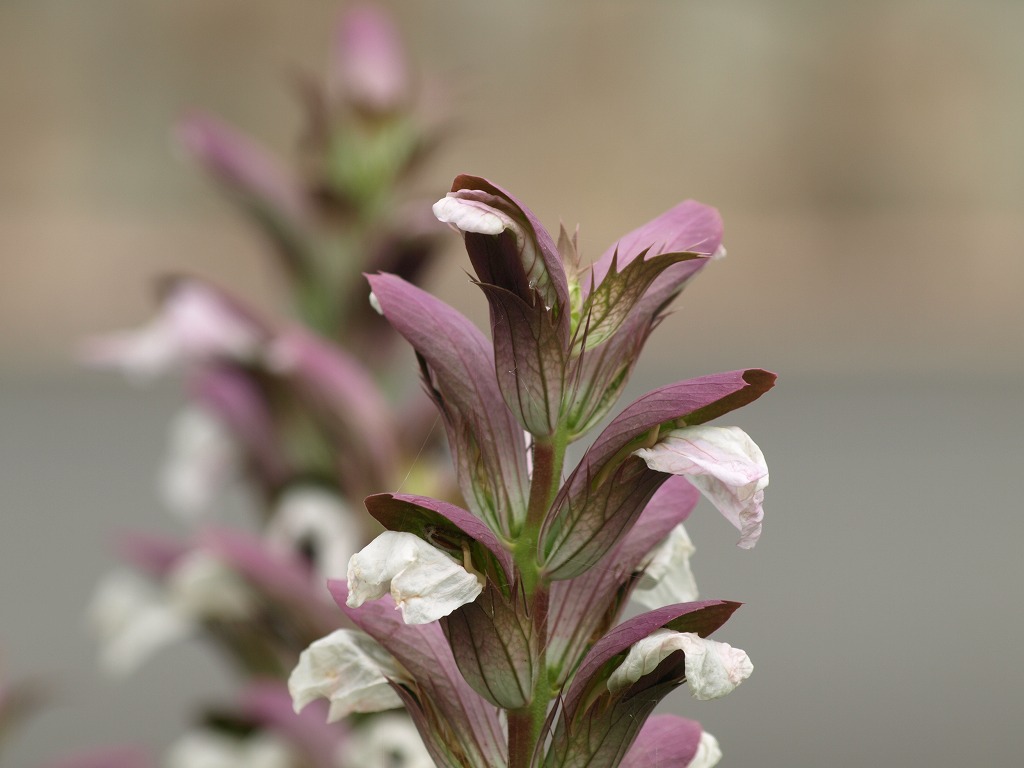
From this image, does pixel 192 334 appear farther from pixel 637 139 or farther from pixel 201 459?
pixel 637 139

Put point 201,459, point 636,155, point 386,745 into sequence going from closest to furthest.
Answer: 1. point 386,745
2. point 201,459
3. point 636,155

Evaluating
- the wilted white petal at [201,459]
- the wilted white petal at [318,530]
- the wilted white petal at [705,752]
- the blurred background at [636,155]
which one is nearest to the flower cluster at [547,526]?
the wilted white petal at [705,752]

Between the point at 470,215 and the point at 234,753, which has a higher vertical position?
the point at 470,215

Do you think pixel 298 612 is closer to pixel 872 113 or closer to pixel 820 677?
pixel 820 677

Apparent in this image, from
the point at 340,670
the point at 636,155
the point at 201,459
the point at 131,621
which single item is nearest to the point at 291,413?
the point at 201,459

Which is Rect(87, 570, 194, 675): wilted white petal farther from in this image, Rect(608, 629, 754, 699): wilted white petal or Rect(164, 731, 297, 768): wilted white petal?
Rect(608, 629, 754, 699): wilted white petal

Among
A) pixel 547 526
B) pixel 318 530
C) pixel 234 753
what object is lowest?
pixel 234 753

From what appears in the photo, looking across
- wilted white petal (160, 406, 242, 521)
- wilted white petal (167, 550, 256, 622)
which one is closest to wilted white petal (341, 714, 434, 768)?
wilted white petal (167, 550, 256, 622)

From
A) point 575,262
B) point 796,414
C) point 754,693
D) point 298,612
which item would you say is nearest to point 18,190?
point 796,414

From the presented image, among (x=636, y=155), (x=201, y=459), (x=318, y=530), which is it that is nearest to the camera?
(x=318, y=530)
